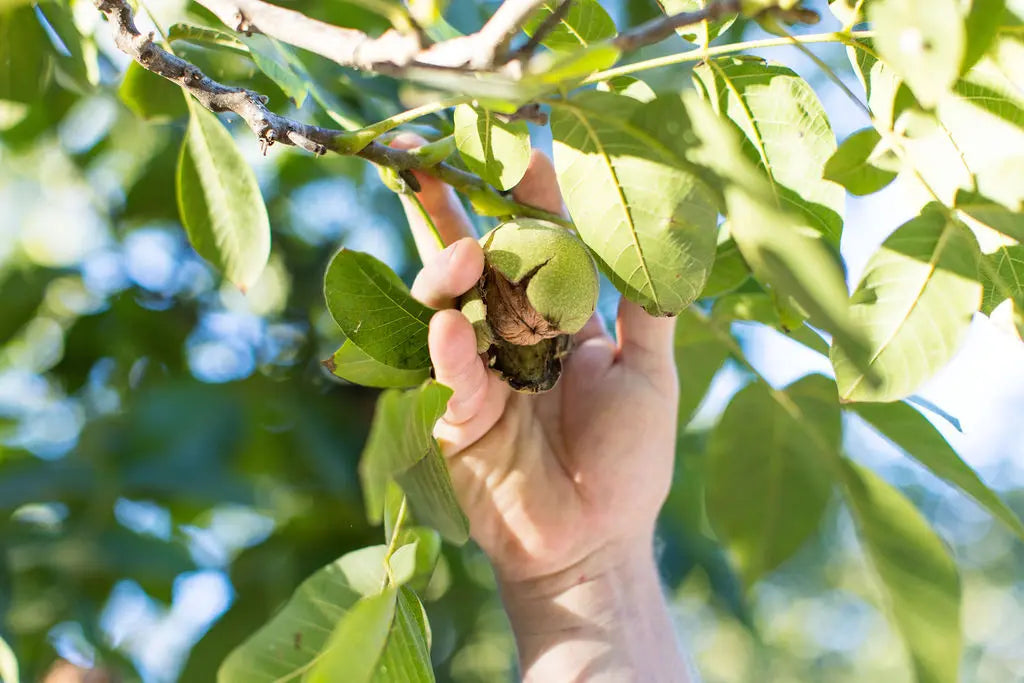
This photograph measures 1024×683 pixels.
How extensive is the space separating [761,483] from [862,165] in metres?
0.51

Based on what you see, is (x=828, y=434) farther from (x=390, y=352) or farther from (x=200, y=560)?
(x=200, y=560)

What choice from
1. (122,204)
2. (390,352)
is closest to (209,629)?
(390,352)

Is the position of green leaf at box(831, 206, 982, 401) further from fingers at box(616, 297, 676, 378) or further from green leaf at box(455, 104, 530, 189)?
fingers at box(616, 297, 676, 378)

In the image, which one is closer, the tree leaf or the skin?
the tree leaf

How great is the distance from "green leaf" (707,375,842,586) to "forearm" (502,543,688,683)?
0.15 metres

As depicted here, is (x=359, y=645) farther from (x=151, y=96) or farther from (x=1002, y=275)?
(x=151, y=96)

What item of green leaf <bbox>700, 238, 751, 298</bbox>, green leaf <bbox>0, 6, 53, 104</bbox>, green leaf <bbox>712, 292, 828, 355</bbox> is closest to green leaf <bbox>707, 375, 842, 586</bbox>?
green leaf <bbox>712, 292, 828, 355</bbox>

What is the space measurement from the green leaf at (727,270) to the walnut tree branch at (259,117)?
170mm

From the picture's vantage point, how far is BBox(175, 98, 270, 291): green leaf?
0.90 m

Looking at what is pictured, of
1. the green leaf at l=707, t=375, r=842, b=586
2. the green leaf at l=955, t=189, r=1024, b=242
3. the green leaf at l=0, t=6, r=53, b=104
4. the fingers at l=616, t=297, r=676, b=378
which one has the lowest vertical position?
the green leaf at l=707, t=375, r=842, b=586

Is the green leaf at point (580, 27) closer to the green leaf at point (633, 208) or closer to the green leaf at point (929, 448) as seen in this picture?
the green leaf at point (633, 208)

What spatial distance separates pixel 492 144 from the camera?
2.25ft

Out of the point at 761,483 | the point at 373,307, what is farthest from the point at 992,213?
the point at 761,483

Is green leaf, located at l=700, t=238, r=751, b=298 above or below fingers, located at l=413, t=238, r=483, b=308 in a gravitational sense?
below
